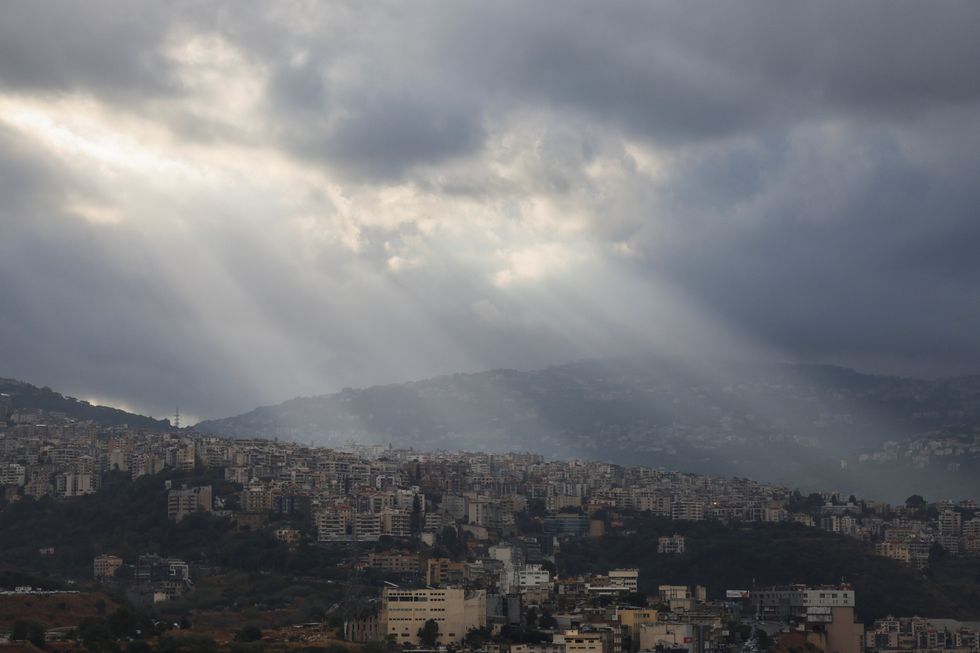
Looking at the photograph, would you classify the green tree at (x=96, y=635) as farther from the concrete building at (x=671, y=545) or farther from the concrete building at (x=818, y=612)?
the concrete building at (x=671, y=545)

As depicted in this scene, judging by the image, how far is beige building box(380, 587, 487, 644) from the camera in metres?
68.2

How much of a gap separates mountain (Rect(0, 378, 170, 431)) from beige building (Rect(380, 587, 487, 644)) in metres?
114

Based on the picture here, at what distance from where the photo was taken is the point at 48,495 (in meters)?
123

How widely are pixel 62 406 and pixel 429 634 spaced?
13003cm

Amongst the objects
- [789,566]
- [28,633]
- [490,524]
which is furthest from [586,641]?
[490,524]

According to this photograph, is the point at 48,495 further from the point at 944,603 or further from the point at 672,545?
the point at 944,603

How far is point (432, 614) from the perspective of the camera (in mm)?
68812

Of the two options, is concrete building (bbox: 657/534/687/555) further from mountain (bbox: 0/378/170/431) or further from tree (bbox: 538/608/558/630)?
mountain (bbox: 0/378/170/431)

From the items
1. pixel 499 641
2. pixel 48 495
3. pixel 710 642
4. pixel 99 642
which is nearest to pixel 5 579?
pixel 99 642

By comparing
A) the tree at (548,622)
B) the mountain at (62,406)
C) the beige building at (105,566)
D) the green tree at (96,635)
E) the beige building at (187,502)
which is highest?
the mountain at (62,406)

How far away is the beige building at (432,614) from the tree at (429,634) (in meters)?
0.20

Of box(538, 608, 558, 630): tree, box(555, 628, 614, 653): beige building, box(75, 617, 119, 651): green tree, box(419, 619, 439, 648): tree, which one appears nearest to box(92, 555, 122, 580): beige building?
box(75, 617, 119, 651): green tree

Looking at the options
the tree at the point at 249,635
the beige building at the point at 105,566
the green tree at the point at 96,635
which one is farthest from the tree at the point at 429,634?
the beige building at the point at 105,566

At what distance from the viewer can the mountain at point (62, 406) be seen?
604 feet
